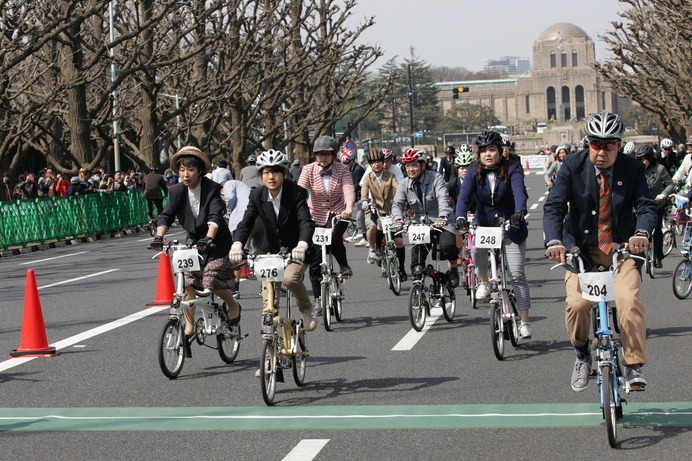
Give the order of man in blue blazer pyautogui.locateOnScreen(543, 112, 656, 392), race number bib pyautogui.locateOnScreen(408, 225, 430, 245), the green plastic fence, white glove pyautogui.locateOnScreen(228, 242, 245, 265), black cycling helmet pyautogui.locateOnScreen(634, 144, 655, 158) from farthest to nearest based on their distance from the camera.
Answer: the green plastic fence < black cycling helmet pyautogui.locateOnScreen(634, 144, 655, 158) < race number bib pyautogui.locateOnScreen(408, 225, 430, 245) < white glove pyautogui.locateOnScreen(228, 242, 245, 265) < man in blue blazer pyautogui.locateOnScreen(543, 112, 656, 392)

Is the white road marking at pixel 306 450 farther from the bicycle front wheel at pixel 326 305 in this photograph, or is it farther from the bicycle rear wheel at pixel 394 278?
the bicycle rear wheel at pixel 394 278

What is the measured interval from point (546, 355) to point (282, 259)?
2.58m

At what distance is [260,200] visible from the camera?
28.1 feet

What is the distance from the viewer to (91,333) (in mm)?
11617

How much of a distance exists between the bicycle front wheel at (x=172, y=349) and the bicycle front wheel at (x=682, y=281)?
6.25 meters

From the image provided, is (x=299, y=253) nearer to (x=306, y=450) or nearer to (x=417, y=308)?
(x=306, y=450)

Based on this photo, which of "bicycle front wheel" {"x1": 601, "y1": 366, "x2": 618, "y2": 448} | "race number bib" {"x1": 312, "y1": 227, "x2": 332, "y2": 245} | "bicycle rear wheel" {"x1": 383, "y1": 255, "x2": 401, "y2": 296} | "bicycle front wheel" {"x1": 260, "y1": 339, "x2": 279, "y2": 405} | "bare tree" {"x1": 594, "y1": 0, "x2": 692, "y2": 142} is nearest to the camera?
"bicycle front wheel" {"x1": 601, "y1": 366, "x2": 618, "y2": 448}

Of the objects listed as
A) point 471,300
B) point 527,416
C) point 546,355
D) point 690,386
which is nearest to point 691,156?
point 471,300

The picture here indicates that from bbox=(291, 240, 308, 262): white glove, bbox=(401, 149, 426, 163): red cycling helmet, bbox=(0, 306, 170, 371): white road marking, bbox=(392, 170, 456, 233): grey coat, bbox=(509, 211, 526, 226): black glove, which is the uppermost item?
bbox=(401, 149, 426, 163): red cycling helmet

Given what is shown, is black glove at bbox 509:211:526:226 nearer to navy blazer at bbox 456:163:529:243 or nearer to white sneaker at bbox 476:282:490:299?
navy blazer at bbox 456:163:529:243

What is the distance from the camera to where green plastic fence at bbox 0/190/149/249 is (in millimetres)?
26062

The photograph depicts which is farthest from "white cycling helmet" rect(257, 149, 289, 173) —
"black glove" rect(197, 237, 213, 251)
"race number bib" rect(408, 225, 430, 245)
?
"race number bib" rect(408, 225, 430, 245)

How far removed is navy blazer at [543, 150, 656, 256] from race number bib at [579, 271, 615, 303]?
39 centimetres

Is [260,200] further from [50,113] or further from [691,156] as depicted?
[50,113]
